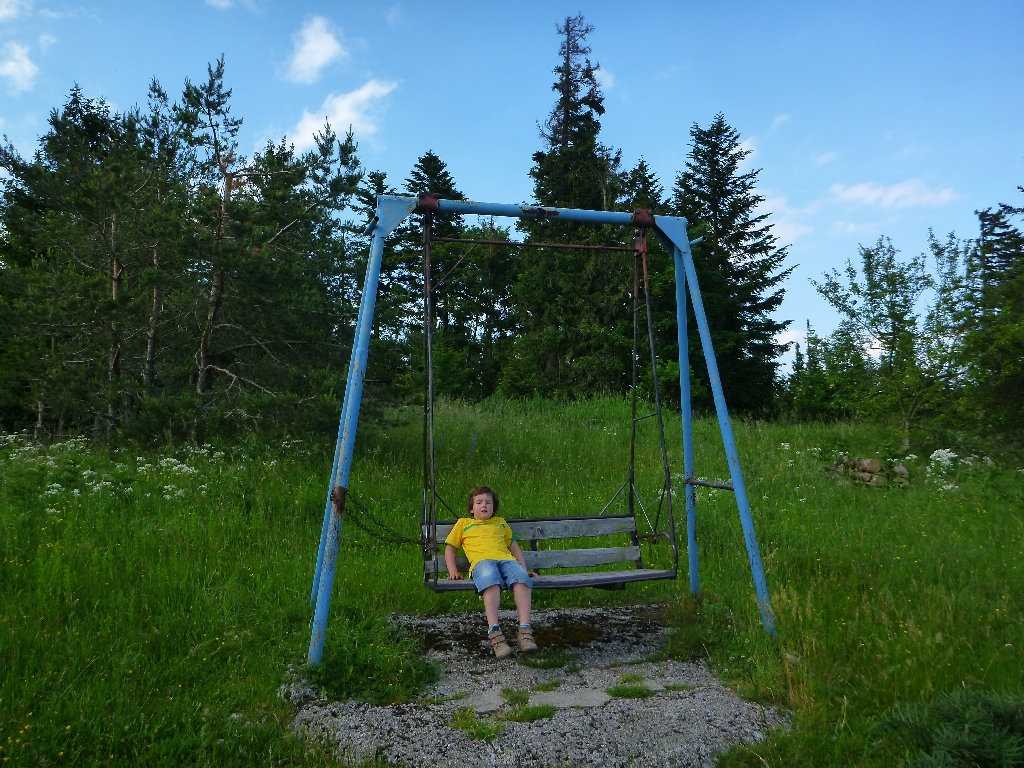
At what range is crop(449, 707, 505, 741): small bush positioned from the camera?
329 centimetres

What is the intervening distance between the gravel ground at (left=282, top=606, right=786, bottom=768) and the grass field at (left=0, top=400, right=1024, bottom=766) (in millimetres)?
152

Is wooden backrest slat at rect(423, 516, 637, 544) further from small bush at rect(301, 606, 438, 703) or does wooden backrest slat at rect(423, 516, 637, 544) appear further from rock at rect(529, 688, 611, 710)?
rock at rect(529, 688, 611, 710)

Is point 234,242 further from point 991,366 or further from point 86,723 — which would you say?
point 991,366

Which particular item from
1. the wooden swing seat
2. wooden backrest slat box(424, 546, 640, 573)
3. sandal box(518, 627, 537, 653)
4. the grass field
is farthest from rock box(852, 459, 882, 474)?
sandal box(518, 627, 537, 653)

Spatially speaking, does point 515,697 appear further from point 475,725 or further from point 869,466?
point 869,466

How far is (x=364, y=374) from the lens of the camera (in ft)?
15.1

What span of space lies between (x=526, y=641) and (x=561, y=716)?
0.78m

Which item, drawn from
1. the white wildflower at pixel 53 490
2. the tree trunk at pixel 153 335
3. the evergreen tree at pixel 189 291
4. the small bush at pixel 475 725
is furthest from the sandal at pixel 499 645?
the tree trunk at pixel 153 335

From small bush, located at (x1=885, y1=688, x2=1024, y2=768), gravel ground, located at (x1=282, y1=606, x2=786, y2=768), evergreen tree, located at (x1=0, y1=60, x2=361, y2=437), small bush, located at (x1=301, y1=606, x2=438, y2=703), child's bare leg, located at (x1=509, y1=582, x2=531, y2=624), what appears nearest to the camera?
small bush, located at (x1=885, y1=688, x2=1024, y2=768)

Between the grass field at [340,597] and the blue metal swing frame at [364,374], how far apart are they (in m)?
0.30

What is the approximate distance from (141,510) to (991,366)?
10876 millimetres

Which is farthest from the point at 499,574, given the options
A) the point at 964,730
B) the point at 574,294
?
the point at 574,294

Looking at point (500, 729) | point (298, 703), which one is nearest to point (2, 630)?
point (298, 703)

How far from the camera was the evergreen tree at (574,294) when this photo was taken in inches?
902
